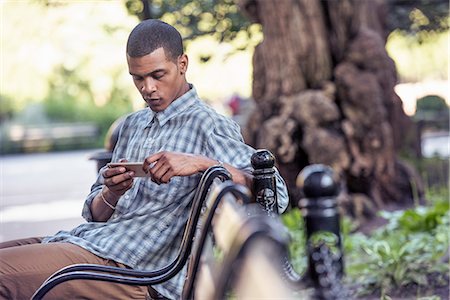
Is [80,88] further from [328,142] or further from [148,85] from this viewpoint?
[148,85]

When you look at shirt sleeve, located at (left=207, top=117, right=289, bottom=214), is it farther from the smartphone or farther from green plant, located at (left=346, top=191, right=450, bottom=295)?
green plant, located at (left=346, top=191, right=450, bottom=295)

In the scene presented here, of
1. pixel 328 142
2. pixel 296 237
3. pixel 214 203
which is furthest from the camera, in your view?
pixel 328 142

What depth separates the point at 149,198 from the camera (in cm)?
391

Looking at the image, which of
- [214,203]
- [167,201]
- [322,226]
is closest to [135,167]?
[167,201]

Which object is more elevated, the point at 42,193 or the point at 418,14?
the point at 418,14

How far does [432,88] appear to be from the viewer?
105ft

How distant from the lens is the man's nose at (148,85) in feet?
12.6

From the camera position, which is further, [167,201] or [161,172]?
[167,201]

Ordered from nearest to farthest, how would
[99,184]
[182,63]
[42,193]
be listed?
1. [182,63]
2. [99,184]
3. [42,193]

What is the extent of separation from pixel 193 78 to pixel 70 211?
5.29 meters

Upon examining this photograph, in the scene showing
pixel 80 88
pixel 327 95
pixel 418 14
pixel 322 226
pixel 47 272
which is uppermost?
pixel 322 226

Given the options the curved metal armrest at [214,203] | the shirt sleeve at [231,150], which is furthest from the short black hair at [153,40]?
the curved metal armrest at [214,203]

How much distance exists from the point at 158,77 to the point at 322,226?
74.2 inches

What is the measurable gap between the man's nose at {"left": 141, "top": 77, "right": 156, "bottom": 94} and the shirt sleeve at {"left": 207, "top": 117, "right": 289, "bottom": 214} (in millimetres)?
284
